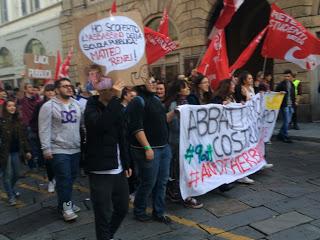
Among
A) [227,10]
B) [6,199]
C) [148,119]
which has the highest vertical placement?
[227,10]

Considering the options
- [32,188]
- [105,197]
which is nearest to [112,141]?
[105,197]

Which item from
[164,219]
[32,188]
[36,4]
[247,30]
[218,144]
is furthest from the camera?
[36,4]

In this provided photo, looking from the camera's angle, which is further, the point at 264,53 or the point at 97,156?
the point at 264,53

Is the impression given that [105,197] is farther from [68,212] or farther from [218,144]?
[218,144]

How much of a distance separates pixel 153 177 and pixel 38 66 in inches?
221

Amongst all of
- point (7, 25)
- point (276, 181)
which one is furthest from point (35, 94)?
point (7, 25)

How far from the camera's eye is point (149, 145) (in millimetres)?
4492

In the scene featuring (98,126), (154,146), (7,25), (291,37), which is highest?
(7,25)

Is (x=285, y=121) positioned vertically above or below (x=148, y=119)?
below

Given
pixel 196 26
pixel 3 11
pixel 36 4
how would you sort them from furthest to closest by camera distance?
pixel 3 11 → pixel 36 4 → pixel 196 26

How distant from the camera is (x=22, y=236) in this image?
4629mm

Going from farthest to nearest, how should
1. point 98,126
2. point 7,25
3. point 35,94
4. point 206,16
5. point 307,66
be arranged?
point 7,25 → point 206,16 → point 35,94 → point 307,66 → point 98,126

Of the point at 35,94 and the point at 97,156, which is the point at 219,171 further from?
the point at 35,94

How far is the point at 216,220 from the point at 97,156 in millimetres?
1643
